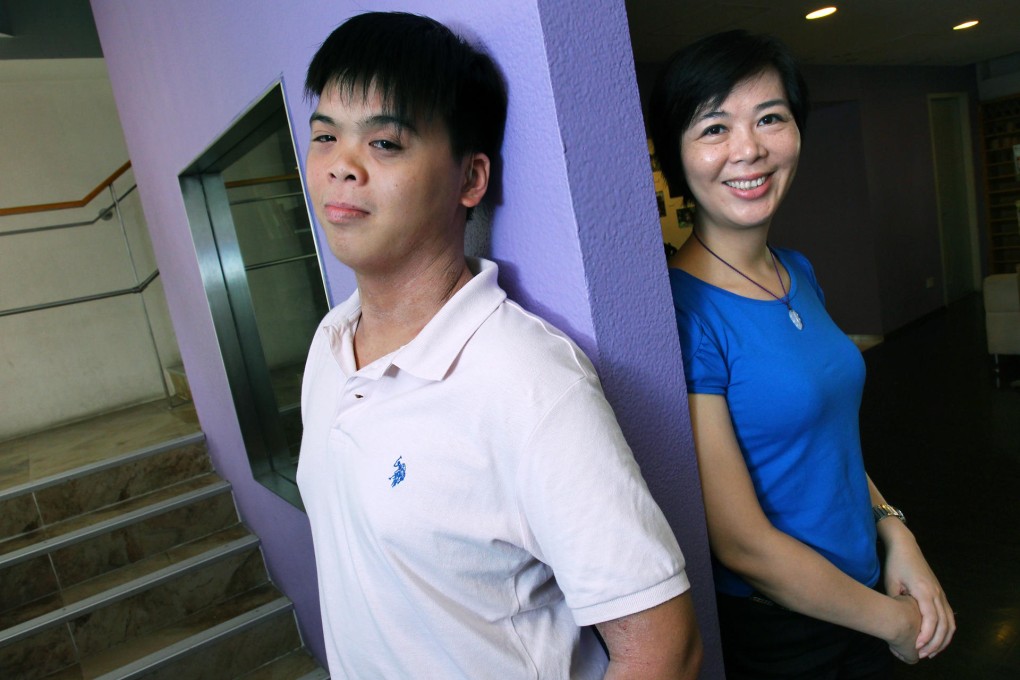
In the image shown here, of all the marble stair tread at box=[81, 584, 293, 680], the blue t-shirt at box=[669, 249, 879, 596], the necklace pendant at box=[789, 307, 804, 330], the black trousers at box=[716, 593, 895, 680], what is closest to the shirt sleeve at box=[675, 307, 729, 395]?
the blue t-shirt at box=[669, 249, 879, 596]

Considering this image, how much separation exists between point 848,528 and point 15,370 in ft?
18.1

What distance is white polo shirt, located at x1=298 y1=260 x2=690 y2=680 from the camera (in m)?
0.70

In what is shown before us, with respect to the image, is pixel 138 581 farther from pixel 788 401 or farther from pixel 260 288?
pixel 788 401

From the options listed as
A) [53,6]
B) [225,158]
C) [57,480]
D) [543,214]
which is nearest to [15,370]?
[57,480]

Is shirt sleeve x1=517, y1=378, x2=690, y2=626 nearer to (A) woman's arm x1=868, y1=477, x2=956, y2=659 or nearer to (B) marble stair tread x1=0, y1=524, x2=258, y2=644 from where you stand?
(A) woman's arm x1=868, y1=477, x2=956, y2=659

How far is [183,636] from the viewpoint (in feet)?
9.36

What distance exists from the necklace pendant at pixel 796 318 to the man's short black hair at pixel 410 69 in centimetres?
55

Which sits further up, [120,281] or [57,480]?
[120,281]

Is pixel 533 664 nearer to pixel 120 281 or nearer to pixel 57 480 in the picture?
pixel 57 480

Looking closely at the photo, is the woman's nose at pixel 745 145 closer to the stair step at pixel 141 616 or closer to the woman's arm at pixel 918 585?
the woman's arm at pixel 918 585

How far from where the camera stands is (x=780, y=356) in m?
0.96

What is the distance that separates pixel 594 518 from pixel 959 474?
362 cm

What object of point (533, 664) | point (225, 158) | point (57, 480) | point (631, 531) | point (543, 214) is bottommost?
point (57, 480)

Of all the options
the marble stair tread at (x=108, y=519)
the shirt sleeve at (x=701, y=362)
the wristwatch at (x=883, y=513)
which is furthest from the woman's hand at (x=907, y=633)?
the marble stair tread at (x=108, y=519)
